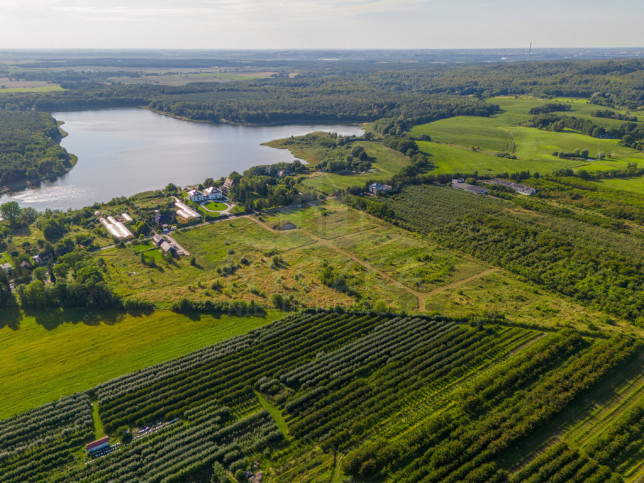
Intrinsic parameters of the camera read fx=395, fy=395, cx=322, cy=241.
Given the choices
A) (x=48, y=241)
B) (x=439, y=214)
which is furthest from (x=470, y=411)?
(x=48, y=241)

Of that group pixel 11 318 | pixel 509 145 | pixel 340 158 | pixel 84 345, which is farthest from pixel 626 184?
pixel 11 318

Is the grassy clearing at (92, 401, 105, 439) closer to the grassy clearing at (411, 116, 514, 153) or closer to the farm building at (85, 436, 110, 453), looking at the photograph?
the farm building at (85, 436, 110, 453)

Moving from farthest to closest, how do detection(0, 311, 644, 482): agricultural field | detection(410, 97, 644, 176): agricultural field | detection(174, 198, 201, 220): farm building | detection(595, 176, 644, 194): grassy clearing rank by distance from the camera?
1. detection(410, 97, 644, 176): agricultural field
2. detection(595, 176, 644, 194): grassy clearing
3. detection(174, 198, 201, 220): farm building
4. detection(0, 311, 644, 482): agricultural field

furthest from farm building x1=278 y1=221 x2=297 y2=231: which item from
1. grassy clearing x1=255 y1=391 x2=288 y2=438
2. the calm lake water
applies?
grassy clearing x1=255 y1=391 x2=288 y2=438

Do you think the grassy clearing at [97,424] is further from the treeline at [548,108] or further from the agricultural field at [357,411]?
the treeline at [548,108]

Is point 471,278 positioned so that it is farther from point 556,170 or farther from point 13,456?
point 556,170

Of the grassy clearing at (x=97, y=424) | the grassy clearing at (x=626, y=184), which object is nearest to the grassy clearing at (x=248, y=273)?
the grassy clearing at (x=97, y=424)
